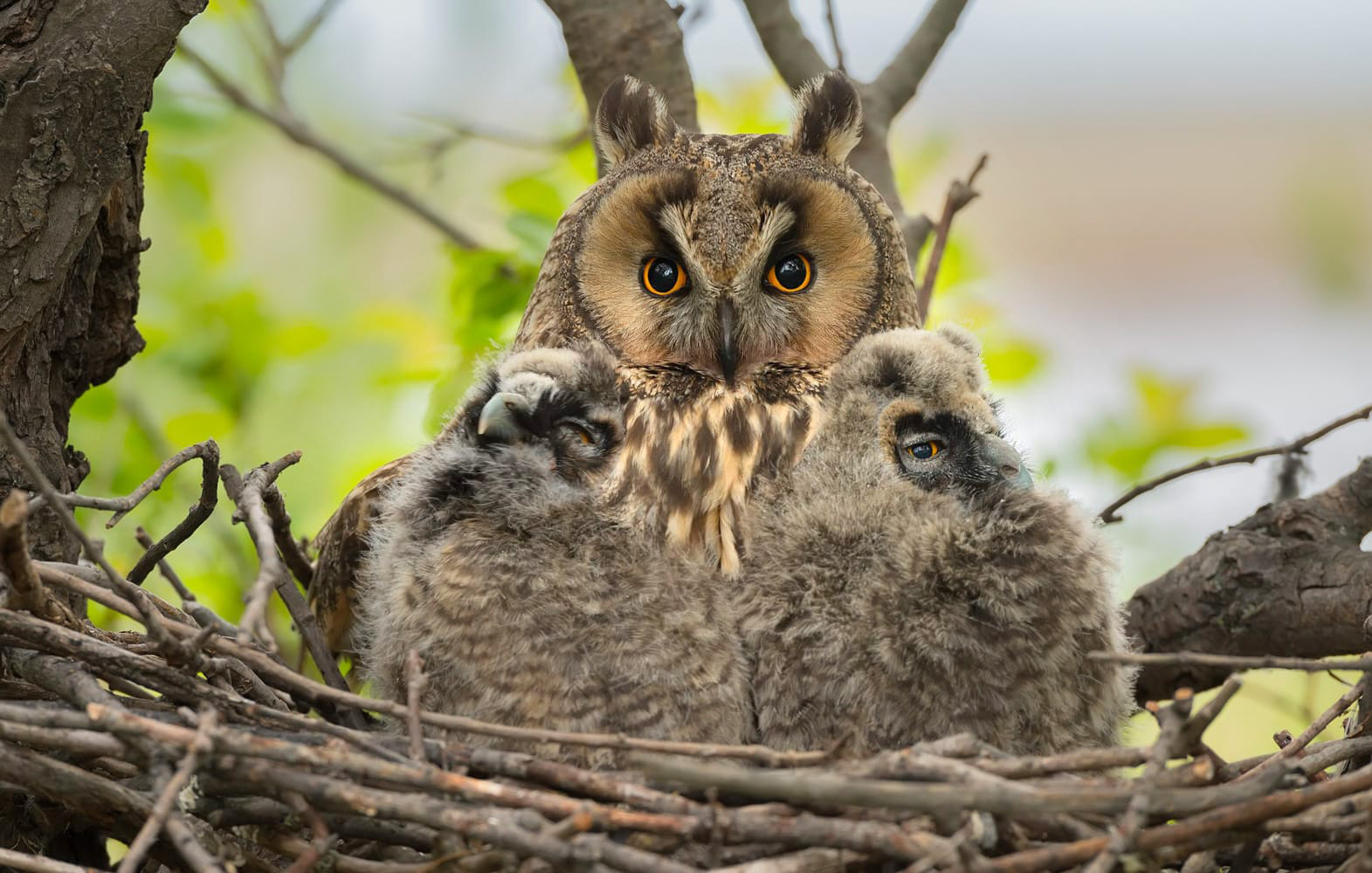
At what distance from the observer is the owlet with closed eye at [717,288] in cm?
230

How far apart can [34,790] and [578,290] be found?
1.29 meters

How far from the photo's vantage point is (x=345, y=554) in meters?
2.58

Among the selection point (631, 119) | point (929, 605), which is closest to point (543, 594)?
point (929, 605)

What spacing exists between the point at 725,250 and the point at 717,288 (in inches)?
2.6

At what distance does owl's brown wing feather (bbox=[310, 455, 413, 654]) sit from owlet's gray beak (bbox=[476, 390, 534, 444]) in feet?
1.33

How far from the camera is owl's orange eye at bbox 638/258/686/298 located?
2.52m

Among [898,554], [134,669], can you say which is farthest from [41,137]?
[898,554]

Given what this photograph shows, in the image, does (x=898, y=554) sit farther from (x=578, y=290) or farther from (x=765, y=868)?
(x=578, y=290)

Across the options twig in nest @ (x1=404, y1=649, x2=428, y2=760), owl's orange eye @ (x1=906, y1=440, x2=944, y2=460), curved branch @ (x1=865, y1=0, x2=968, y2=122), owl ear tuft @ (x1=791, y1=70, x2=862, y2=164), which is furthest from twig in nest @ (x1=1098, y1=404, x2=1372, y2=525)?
twig in nest @ (x1=404, y1=649, x2=428, y2=760)

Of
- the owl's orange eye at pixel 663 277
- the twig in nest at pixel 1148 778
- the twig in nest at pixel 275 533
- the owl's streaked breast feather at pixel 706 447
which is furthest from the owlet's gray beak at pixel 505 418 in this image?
the twig in nest at pixel 1148 778

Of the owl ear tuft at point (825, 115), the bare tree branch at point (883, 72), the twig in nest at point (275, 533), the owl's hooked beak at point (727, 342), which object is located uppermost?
the bare tree branch at point (883, 72)

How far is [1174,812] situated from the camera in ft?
5.36

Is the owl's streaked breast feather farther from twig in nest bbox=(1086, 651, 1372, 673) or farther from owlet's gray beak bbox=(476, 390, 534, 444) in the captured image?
twig in nest bbox=(1086, 651, 1372, 673)

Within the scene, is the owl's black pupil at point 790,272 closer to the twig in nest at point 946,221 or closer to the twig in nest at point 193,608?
the twig in nest at point 946,221
